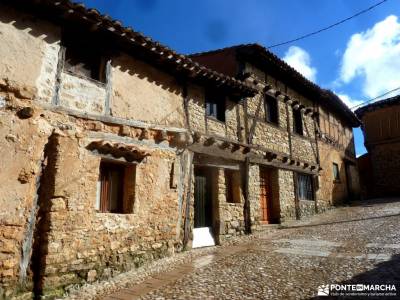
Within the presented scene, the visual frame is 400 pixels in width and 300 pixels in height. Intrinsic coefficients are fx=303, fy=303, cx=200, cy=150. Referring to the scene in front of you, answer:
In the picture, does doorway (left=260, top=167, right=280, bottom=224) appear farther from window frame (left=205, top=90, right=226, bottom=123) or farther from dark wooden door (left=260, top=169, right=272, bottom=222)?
window frame (left=205, top=90, right=226, bottom=123)

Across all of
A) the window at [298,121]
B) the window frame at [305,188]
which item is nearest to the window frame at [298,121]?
the window at [298,121]

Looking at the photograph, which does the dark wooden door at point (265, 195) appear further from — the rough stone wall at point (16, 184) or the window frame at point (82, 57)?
the rough stone wall at point (16, 184)

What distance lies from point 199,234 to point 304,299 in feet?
14.0

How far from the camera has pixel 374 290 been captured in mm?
4148

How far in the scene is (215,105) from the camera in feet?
31.1

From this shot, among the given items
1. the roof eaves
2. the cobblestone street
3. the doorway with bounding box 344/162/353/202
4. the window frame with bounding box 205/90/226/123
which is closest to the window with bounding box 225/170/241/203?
the cobblestone street

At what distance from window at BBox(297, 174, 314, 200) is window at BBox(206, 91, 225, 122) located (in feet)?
16.4

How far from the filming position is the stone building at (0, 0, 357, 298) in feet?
16.1

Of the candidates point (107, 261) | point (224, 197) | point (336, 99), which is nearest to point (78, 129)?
point (107, 261)

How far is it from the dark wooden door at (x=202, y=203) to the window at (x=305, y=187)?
4.99 metres

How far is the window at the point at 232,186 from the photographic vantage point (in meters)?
9.35

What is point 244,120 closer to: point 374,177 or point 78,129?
point 78,129

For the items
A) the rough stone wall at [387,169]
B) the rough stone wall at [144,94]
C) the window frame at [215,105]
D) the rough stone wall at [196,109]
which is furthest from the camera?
the rough stone wall at [387,169]

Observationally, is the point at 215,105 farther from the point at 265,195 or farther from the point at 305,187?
the point at 305,187
